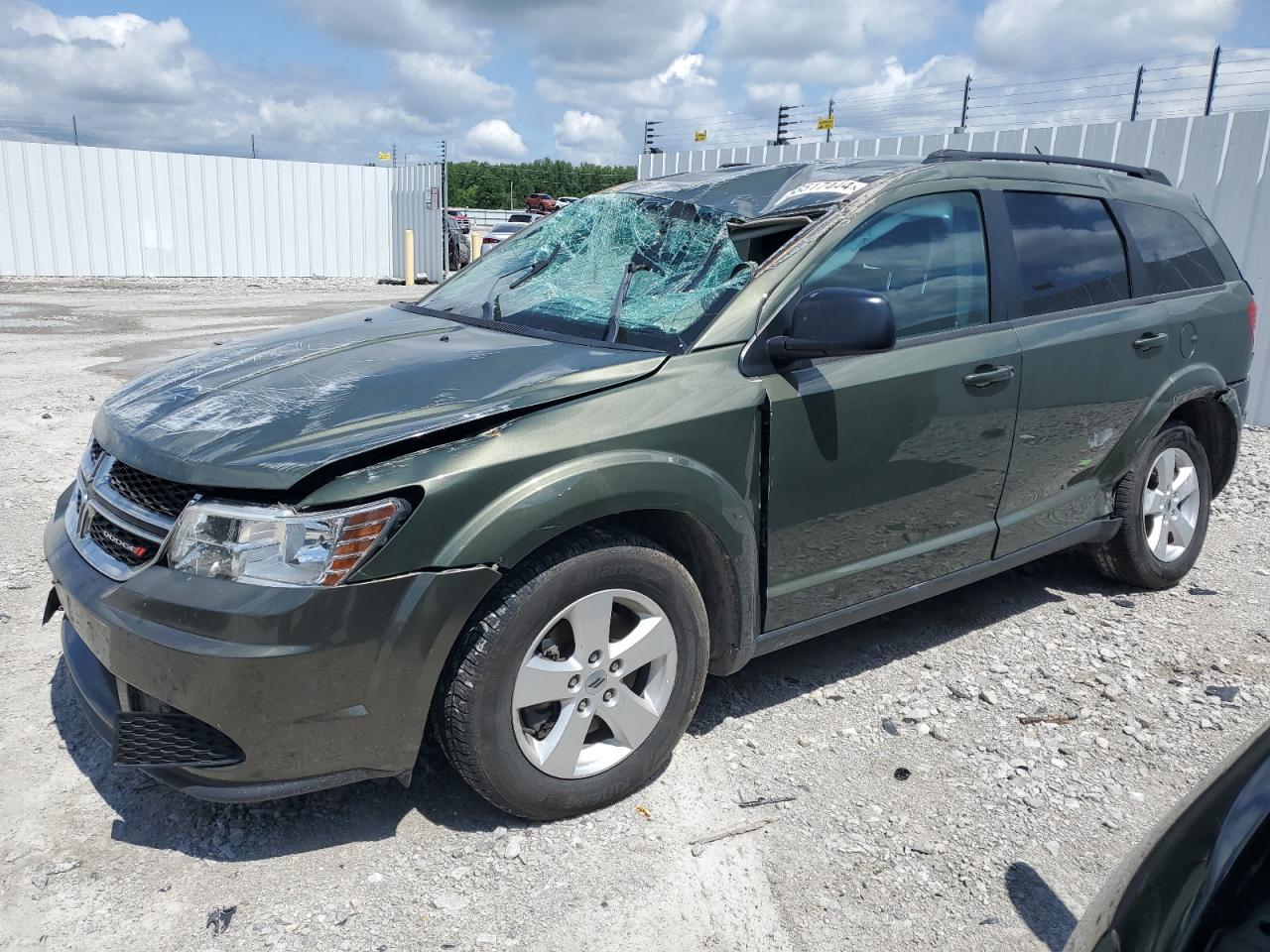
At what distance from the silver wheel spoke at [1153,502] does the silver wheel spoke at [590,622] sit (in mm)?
2877

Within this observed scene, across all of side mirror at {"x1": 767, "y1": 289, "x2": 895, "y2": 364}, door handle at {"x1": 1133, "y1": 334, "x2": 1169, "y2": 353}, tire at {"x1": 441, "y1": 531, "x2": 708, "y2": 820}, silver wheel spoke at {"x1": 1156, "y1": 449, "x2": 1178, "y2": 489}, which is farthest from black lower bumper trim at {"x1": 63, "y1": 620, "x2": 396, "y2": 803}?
silver wheel spoke at {"x1": 1156, "y1": 449, "x2": 1178, "y2": 489}

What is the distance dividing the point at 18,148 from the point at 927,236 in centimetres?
2345

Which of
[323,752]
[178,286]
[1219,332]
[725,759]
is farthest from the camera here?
[178,286]

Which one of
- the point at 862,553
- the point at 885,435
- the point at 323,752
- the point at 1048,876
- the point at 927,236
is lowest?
the point at 1048,876

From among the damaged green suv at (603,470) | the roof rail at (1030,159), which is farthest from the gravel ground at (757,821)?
the roof rail at (1030,159)

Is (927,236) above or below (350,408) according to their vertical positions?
above

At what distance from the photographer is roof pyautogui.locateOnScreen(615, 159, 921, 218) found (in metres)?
3.32

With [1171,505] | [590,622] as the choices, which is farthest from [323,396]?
[1171,505]

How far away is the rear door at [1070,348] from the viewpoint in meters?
3.66

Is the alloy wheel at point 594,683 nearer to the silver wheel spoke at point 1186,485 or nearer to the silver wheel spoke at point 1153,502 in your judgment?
the silver wheel spoke at point 1153,502

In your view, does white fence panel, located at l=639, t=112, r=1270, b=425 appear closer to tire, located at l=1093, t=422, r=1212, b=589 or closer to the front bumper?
tire, located at l=1093, t=422, r=1212, b=589

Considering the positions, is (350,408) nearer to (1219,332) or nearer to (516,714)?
(516,714)

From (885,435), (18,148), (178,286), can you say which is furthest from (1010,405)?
(18,148)

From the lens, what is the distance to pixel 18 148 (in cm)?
2108
